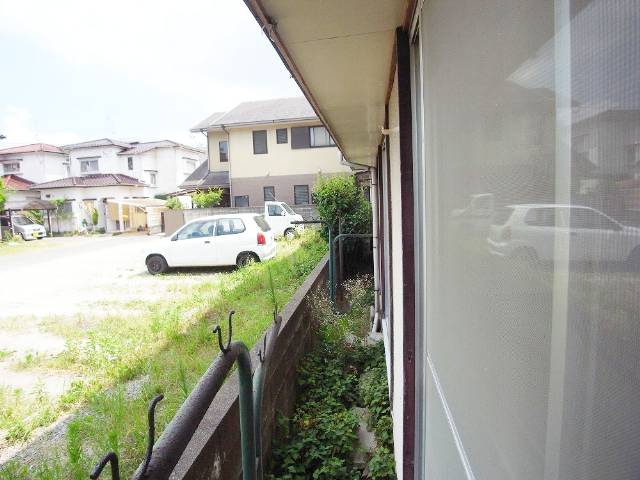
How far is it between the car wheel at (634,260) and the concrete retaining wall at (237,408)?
1.69m

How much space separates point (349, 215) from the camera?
9.29 metres

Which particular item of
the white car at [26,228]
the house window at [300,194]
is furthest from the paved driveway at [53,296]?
the white car at [26,228]

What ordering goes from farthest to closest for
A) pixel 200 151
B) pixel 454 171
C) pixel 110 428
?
pixel 200 151 < pixel 110 428 < pixel 454 171

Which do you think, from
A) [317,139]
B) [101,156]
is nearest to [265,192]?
[317,139]

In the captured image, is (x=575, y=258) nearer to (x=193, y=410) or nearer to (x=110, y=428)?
(x=193, y=410)

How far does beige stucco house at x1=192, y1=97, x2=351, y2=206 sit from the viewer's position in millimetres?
19641

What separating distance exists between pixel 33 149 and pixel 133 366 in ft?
117

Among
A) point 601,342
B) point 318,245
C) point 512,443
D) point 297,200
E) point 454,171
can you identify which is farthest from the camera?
point 297,200

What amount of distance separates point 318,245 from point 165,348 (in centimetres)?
605

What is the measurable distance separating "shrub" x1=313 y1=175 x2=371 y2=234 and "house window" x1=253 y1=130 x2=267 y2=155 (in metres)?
11.6

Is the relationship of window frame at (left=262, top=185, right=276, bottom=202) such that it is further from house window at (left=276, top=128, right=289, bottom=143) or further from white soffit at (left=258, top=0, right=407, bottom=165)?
white soffit at (left=258, top=0, right=407, bottom=165)

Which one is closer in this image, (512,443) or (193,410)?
(512,443)

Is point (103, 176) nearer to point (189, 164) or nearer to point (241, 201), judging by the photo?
point (189, 164)

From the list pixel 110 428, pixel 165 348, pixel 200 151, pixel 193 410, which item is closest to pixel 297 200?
pixel 165 348
